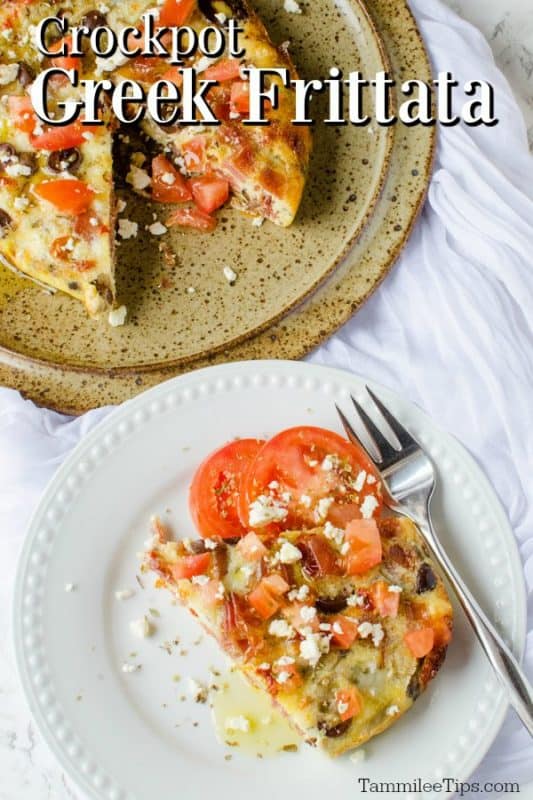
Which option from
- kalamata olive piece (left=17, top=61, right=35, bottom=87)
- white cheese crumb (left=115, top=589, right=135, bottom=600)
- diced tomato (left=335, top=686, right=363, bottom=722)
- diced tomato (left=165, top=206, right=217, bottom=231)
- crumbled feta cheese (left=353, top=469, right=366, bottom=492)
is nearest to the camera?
diced tomato (left=335, top=686, right=363, bottom=722)

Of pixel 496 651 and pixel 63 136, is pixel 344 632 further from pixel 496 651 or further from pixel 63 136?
pixel 63 136

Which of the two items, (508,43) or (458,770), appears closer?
(458,770)

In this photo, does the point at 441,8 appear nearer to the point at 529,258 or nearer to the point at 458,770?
the point at 529,258

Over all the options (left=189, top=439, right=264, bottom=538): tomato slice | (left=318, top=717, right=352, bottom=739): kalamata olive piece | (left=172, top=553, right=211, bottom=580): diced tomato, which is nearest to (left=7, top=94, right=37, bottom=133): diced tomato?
(left=189, top=439, right=264, bottom=538): tomato slice

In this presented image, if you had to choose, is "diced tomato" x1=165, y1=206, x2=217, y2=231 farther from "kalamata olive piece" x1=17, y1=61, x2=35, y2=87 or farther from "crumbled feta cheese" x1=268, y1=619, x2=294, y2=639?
"crumbled feta cheese" x1=268, y1=619, x2=294, y2=639

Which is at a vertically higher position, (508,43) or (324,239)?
(508,43)

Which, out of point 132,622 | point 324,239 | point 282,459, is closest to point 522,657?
point 282,459
